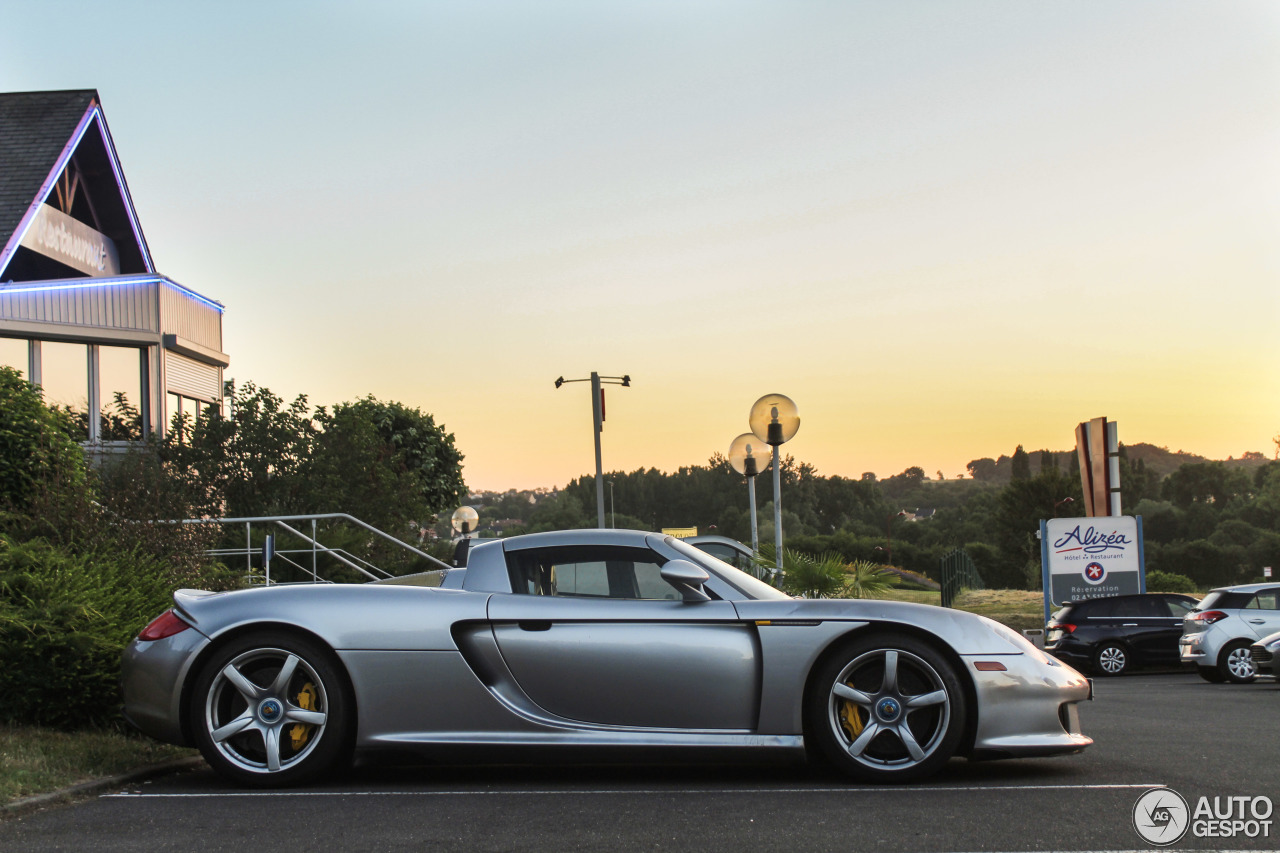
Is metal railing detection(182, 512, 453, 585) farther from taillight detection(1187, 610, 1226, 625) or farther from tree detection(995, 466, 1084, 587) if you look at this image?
tree detection(995, 466, 1084, 587)

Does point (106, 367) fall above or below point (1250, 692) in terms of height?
above

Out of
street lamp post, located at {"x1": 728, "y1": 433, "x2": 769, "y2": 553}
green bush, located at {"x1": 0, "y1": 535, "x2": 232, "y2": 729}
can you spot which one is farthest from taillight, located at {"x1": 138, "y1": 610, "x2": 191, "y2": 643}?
street lamp post, located at {"x1": 728, "y1": 433, "x2": 769, "y2": 553}

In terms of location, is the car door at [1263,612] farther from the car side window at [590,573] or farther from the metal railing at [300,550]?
the car side window at [590,573]

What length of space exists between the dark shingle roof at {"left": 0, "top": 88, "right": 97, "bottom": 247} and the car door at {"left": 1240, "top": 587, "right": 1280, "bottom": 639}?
781 inches

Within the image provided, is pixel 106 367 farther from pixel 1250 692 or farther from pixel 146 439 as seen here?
pixel 1250 692

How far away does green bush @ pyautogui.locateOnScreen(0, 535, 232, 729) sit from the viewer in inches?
271

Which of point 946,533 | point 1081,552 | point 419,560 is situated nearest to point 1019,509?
point 946,533

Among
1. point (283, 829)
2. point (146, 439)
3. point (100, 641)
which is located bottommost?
point (283, 829)

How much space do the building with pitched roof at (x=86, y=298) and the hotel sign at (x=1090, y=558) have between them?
1628 cm

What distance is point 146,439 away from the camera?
20875 millimetres

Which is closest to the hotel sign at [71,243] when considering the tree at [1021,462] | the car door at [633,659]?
the car door at [633,659]

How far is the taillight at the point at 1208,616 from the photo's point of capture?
55.1ft

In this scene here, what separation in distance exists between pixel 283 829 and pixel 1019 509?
8861cm

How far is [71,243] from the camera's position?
23.1 m
